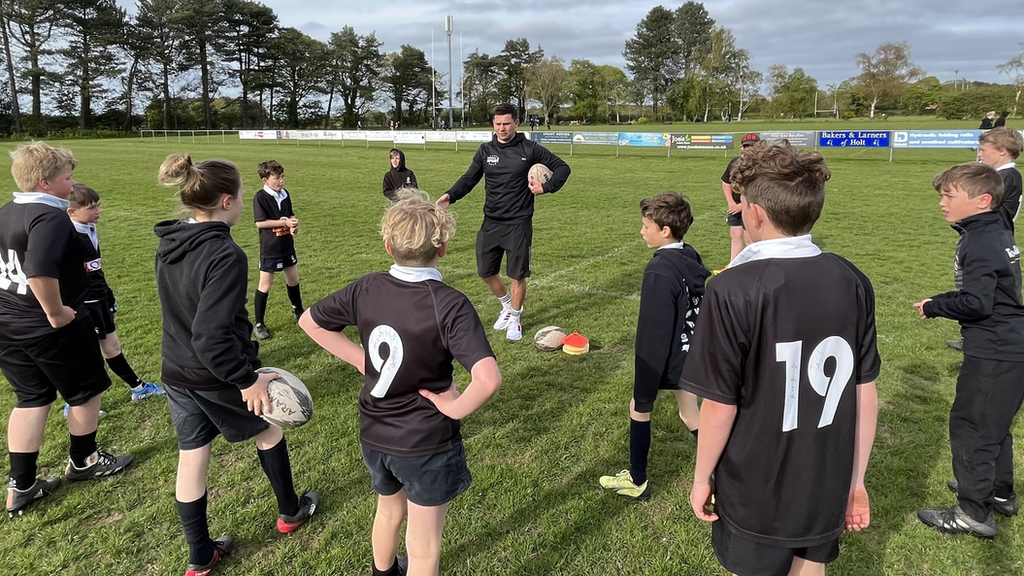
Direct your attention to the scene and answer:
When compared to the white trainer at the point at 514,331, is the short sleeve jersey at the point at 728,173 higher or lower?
higher

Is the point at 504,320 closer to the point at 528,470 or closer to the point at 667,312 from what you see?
the point at 528,470

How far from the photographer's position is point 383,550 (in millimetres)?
2697

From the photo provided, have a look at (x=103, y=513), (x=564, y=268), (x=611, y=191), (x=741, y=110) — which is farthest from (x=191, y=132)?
(x=741, y=110)

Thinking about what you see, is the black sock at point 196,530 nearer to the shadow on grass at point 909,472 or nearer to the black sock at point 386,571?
the black sock at point 386,571

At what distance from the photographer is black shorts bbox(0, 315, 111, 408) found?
133 inches

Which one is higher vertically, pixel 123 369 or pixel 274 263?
pixel 274 263

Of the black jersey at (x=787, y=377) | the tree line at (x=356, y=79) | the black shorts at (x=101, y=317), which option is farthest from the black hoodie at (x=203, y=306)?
the tree line at (x=356, y=79)

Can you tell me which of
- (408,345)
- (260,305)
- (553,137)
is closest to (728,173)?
(408,345)

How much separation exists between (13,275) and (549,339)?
14.1ft

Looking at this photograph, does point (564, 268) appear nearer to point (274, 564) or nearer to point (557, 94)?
point (274, 564)

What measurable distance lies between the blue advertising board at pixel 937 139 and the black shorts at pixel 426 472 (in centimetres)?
2764

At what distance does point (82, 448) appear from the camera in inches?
147

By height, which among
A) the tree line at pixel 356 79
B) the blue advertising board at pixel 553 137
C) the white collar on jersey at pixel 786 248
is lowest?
the white collar on jersey at pixel 786 248

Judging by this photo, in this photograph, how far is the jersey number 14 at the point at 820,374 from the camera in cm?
182
